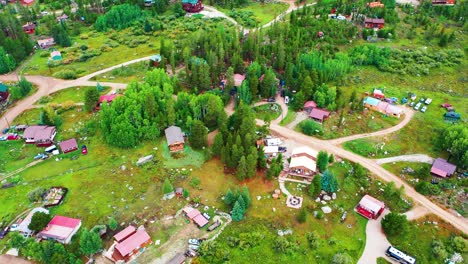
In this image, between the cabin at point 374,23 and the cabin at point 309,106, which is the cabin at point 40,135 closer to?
the cabin at point 309,106

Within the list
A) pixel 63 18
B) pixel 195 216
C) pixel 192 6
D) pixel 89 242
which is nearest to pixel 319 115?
pixel 195 216

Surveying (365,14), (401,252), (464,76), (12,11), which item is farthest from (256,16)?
(401,252)

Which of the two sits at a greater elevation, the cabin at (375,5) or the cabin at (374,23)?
the cabin at (375,5)

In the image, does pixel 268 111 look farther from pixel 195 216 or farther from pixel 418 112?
pixel 195 216

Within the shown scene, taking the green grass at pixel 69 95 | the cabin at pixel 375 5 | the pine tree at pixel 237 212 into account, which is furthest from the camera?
the cabin at pixel 375 5

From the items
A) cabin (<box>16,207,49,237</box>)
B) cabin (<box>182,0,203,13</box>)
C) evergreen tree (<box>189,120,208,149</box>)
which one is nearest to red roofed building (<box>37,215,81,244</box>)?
cabin (<box>16,207,49,237</box>)

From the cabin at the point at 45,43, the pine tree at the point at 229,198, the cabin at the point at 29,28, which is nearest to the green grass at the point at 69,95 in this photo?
the cabin at the point at 45,43
